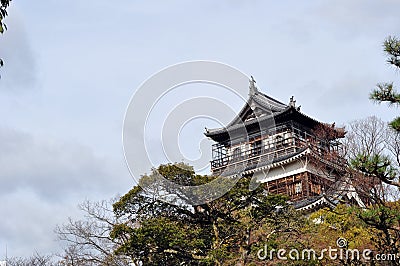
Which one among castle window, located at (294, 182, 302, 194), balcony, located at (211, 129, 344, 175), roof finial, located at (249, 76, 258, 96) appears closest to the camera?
castle window, located at (294, 182, 302, 194)

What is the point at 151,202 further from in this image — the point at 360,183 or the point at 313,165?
the point at 313,165

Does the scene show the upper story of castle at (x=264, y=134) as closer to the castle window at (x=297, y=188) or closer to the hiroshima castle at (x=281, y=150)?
the hiroshima castle at (x=281, y=150)

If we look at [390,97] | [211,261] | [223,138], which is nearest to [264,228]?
[211,261]

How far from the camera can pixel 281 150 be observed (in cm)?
2489

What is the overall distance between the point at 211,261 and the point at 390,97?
7.42 metres

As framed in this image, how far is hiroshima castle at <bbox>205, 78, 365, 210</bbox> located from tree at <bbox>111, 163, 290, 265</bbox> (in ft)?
21.3

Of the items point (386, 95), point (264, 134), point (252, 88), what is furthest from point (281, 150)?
point (386, 95)

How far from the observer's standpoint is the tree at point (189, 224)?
1380cm

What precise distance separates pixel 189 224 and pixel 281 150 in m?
11.1

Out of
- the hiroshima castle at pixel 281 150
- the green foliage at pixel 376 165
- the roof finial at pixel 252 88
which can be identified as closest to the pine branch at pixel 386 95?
the green foliage at pixel 376 165

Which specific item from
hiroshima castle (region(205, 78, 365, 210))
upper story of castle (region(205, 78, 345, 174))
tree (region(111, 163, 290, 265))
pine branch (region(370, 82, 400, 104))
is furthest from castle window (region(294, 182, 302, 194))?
pine branch (region(370, 82, 400, 104))

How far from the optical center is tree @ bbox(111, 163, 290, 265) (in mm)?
13805

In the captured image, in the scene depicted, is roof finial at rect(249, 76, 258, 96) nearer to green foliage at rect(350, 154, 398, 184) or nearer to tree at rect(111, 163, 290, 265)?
tree at rect(111, 163, 290, 265)

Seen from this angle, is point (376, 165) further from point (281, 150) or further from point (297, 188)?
point (281, 150)
